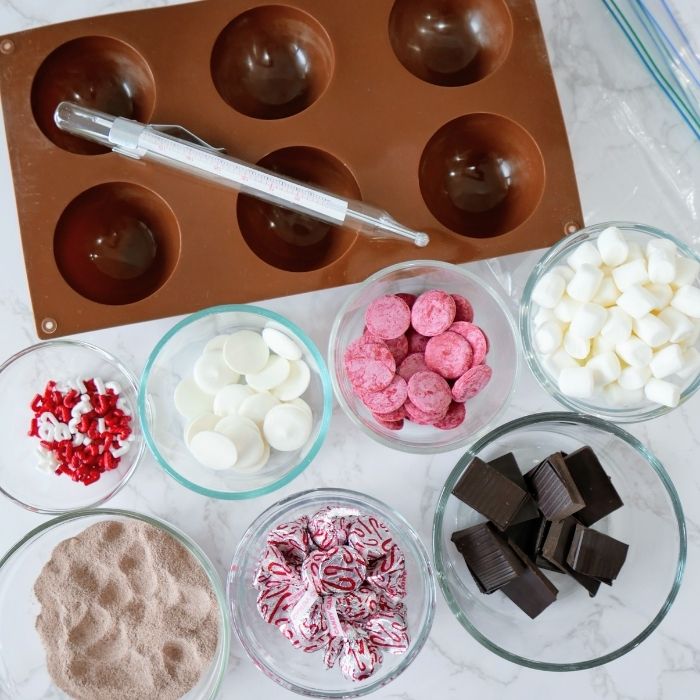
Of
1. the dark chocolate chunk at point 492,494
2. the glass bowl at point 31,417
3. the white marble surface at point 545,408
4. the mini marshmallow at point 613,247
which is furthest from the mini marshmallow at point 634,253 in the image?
the glass bowl at point 31,417

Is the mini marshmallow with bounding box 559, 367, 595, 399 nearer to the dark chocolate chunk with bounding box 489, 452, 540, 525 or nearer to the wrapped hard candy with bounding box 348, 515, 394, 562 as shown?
the dark chocolate chunk with bounding box 489, 452, 540, 525

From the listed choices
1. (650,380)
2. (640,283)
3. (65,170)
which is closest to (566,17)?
(640,283)

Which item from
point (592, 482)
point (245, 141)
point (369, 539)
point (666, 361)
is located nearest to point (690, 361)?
point (666, 361)

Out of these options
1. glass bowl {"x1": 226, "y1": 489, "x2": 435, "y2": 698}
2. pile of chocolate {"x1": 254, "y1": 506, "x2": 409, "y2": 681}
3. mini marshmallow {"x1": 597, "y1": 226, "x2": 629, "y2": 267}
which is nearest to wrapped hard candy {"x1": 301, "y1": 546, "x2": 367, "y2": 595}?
pile of chocolate {"x1": 254, "y1": 506, "x2": 409, "y2": 681}

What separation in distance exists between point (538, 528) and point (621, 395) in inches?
11.7

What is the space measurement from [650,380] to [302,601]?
738 millimetres

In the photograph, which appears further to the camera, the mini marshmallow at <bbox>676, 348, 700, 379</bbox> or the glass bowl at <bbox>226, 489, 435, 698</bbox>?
the glass bowl at <bbox>226, 489, 435, 698</bbox>

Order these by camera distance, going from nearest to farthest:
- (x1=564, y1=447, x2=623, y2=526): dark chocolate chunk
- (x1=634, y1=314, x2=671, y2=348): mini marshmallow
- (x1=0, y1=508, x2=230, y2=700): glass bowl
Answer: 1. (x1=634, y1=314, x2=671, y2=348): mini marshmallow
2. (x1=564, y1=447, x2=623, y2=526): dark chocolate chunk
3. (x1=0, y1=508, x2=230, y2=700): glass bowl

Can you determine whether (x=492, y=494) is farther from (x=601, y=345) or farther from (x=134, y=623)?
(x=134, y=623)

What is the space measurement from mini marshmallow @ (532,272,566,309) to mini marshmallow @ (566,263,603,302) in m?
0.02

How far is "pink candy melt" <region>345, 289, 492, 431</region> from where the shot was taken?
139 cm

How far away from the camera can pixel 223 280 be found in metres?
1.44

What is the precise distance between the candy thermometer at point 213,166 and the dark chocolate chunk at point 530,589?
0.63 m

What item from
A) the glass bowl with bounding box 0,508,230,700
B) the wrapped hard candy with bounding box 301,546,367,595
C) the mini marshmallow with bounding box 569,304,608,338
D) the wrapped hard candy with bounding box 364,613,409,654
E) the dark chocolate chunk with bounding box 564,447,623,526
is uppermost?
the mini marshmallow with bounding box 569,304,608,338
